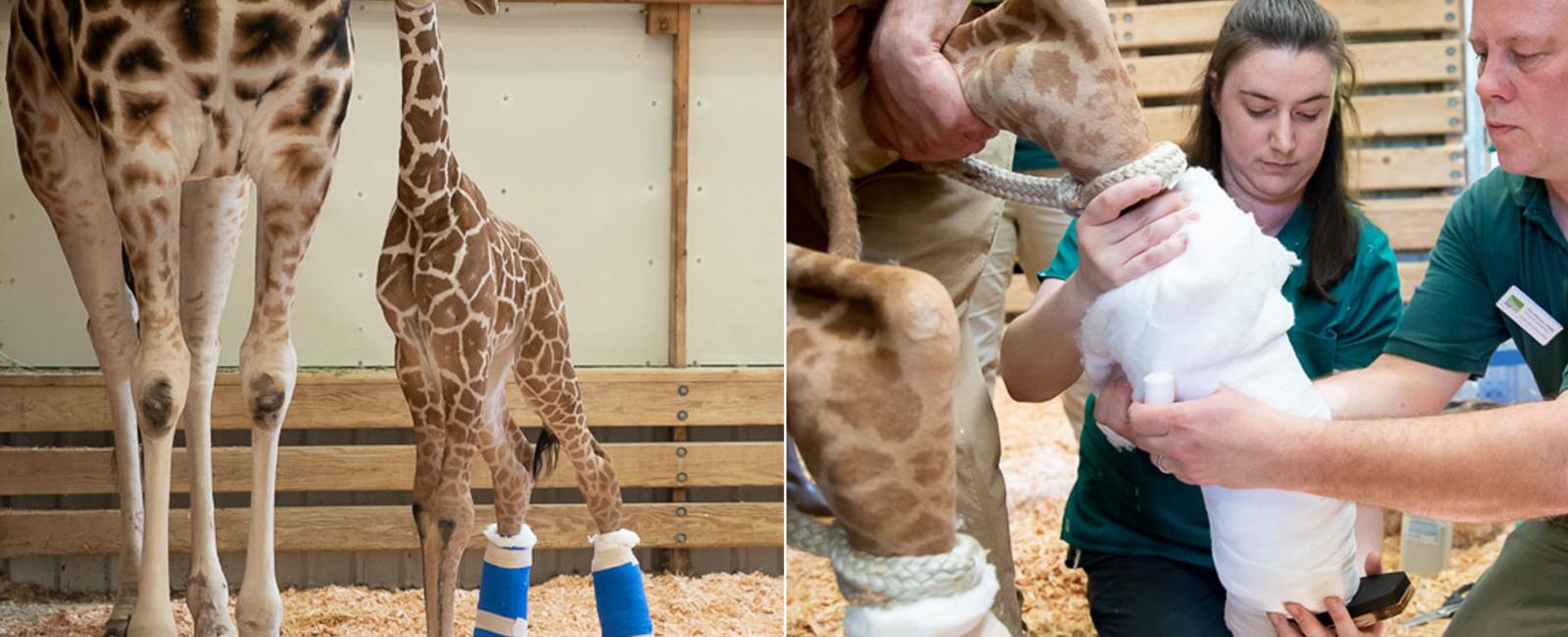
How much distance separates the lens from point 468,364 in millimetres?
1254

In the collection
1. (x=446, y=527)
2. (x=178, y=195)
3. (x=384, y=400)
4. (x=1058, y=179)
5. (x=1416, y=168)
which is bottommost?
(x=1416, y=168)

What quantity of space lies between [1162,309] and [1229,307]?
44 millimetres

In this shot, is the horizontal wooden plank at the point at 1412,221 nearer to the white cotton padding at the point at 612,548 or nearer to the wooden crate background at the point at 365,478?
the wooden crate background at the point at 365,478

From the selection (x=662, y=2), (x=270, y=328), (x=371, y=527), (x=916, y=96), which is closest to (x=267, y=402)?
(x=270, y=328)

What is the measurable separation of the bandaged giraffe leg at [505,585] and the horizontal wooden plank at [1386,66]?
2174 millimetres

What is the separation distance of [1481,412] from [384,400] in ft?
3.18

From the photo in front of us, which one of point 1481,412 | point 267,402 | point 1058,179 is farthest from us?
point 267,402

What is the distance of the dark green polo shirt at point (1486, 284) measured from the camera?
138 centimetres

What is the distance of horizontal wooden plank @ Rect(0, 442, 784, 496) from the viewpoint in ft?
4.07

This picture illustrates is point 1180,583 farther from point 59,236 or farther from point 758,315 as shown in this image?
point 59,236

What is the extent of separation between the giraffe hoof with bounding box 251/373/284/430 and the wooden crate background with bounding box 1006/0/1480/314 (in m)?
2.17

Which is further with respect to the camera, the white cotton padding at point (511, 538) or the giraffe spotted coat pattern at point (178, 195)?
the white cotton padding at point (511, 538)

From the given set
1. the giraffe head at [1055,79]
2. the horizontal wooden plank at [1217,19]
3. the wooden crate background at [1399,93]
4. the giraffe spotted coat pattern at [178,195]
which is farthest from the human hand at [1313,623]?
the horizontal wooden plank at [1217,19]

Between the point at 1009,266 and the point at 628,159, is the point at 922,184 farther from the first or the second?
the point at 1009,266
